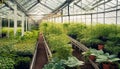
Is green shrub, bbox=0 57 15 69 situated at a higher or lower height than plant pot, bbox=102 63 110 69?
higher

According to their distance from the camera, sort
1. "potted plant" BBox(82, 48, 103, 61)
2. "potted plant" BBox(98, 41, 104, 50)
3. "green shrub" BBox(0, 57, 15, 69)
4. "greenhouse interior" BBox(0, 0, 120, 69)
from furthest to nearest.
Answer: "potted plant" BBox(98, 41, 104, 50) → "potted plant" BBox(82, 48, 103, 61) → "greenhouse interior" BBox(0, 0, 120, 69) → "green shrub" BBox(0, 57, 15, 69)

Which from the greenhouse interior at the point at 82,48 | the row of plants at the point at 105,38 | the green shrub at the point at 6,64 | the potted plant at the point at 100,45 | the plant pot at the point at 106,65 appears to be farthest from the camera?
the potted plant at the point at 100,45

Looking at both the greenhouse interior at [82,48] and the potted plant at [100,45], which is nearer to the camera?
the greenhouse interior at [82,48]

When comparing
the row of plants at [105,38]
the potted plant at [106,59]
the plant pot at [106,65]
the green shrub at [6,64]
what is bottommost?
the plant pot at [106,65]

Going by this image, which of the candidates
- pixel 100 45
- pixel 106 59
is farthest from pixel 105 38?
pixel 106 59

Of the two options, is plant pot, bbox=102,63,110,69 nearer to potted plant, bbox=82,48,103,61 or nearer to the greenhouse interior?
the greenhouse interior

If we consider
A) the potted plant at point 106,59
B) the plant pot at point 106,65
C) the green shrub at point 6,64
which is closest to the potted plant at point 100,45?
the potted plant at point 106,59

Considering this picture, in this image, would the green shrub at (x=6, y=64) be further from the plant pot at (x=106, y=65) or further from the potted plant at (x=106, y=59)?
the plant pot at (x=106, y=65)

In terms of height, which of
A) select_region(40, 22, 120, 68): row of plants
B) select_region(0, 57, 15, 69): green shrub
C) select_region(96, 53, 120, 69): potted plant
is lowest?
select_region(96, 53, 120, 69): potted plant

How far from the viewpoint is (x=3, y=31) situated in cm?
2394

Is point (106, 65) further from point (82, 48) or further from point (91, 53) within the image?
point (82, 48)

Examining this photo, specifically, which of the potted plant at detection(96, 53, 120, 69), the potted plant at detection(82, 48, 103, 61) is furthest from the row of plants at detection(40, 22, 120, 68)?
the potted plant at detection(96, 53, 120, 69)

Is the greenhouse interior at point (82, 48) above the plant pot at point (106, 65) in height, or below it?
above

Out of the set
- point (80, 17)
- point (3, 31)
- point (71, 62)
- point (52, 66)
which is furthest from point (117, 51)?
point (3, 31)
